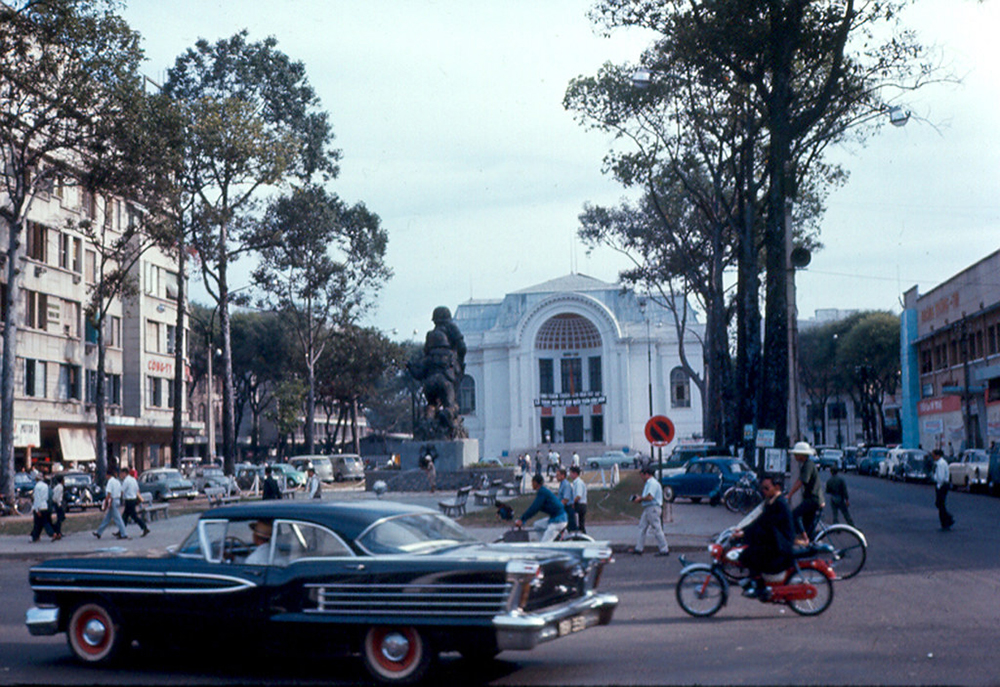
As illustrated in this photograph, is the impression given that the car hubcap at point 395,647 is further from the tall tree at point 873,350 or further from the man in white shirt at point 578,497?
the tall tree at point 873,350

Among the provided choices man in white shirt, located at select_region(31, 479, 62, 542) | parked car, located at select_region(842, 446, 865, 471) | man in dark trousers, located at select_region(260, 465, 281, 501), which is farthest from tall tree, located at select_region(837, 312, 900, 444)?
man in white shirt, located at select_region(31, 479, 62, 542)

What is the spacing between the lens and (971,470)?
39469mm

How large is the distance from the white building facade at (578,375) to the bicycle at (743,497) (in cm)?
5898

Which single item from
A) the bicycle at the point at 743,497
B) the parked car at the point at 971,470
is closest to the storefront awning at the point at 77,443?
the bicycle at the point at 743,497

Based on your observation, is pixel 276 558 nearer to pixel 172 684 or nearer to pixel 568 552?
pixel 172 684

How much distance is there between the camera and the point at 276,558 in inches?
346

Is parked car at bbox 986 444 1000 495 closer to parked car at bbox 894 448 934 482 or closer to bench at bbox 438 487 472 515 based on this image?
parked car at bbox 894 448 934 482

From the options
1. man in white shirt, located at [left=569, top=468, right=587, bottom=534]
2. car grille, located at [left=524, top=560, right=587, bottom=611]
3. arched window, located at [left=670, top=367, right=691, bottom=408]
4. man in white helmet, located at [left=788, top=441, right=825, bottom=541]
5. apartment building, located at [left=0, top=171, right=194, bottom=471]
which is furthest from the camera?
arched window, located at [left=670, top=367, right=691, bottom=408]

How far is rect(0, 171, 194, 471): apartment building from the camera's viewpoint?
49344mm

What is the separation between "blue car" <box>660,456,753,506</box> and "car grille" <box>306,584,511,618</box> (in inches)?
997

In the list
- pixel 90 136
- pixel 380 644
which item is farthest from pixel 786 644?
pixel 90 136

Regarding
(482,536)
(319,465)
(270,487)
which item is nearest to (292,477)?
(319,465)

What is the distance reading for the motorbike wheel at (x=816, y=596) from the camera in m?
11.5

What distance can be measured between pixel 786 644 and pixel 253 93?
40.4 m
